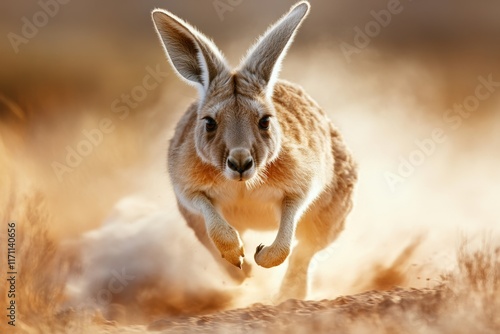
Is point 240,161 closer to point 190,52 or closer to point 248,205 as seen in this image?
point 248,205

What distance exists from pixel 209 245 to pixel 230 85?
7.60 feet

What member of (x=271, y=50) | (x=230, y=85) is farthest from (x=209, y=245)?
(x=271, y=50)

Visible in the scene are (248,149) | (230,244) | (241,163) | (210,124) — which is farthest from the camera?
(210,124)

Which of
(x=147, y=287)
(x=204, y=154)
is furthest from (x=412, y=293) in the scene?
(x=147, y=287)

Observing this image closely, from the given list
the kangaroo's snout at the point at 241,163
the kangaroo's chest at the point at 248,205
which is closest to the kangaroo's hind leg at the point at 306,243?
the kangaroo's chest at the point at 248,205

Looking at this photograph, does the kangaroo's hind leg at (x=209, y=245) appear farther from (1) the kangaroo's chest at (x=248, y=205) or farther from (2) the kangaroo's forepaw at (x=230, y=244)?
(2) the kangaroo's forepaw at (x=230, y=244)

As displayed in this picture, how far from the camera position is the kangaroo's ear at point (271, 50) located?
8.27 metres

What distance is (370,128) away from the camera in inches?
524

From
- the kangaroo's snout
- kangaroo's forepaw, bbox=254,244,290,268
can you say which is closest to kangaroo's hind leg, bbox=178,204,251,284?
kangaroo's forepaw, bbox=254,244,290,268

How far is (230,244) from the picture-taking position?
26.2 feet

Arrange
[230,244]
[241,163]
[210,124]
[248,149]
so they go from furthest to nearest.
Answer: [210,124] → [230,244] → [248,149] → [241,163]

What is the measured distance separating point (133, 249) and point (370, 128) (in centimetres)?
400

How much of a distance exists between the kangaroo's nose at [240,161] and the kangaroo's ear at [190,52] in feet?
3.58

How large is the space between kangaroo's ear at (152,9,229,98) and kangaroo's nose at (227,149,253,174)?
1.09 meters
